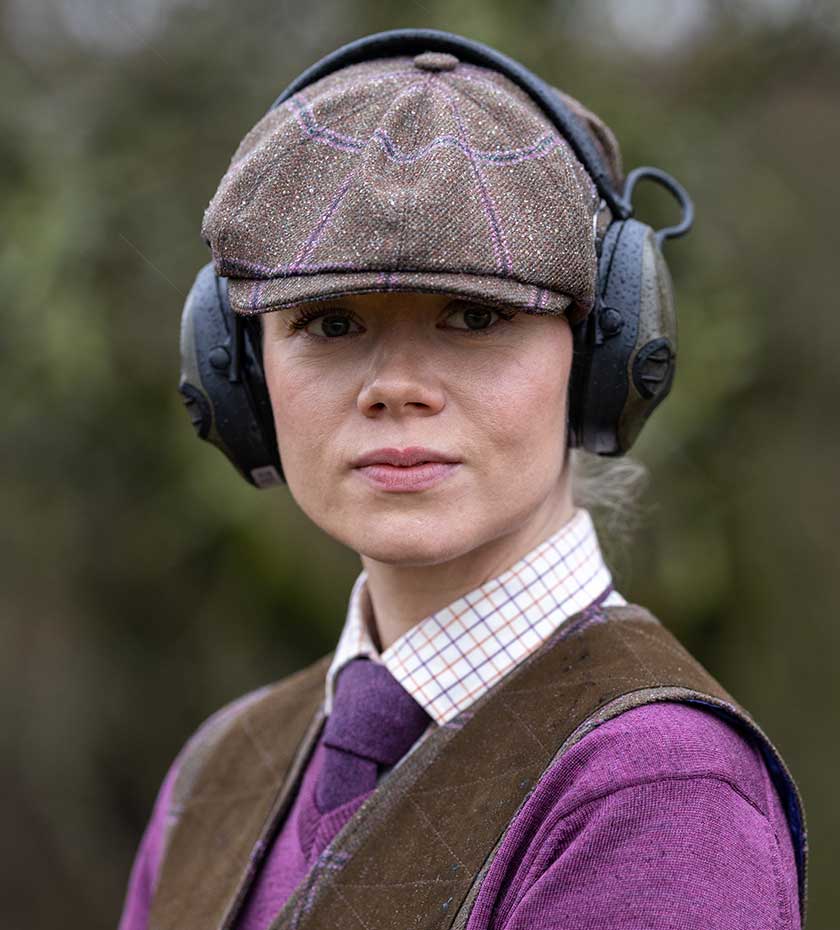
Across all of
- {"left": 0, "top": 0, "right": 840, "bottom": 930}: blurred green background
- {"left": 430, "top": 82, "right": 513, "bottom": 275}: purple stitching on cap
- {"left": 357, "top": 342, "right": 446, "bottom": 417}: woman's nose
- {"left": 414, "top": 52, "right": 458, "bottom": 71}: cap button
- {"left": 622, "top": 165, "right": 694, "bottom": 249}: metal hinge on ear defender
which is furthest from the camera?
{"left": 0, "top": 0, "right": 840, "bottom": 930}: blurred green background

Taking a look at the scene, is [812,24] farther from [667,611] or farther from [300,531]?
[300,531]

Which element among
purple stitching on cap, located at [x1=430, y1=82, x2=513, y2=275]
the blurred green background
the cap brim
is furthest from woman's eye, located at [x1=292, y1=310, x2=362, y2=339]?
the blurred green background

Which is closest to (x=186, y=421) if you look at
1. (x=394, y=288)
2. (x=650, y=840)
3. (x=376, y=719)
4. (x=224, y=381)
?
(x=224, y=381)

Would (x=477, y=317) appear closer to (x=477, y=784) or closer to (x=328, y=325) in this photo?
(x=328, y=325)

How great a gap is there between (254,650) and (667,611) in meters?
1.40

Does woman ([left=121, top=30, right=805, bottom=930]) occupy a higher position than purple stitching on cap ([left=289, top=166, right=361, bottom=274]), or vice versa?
purple stitching on cap ([left=289, top=166, right=361, bottom=274])

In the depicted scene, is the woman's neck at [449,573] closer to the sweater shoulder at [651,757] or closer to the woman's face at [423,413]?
the woman's face at [423,413]

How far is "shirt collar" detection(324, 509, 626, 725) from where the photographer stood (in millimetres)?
1443

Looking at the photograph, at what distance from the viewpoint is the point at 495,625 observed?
1.47 meters

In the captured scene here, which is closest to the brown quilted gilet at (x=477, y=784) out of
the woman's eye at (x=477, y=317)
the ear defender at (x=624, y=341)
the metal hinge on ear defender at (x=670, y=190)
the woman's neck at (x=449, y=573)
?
the woman's neck at (x=449, y=573)

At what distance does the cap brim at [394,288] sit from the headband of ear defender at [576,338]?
0.55 feet

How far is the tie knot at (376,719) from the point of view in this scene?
1.46 m

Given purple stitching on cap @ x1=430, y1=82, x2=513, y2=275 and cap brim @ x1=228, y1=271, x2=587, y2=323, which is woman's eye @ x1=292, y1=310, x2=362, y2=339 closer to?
cap brim @ x1=228, y1=271, x2=587, y2=323

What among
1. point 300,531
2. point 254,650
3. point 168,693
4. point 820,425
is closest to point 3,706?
point 168,693
